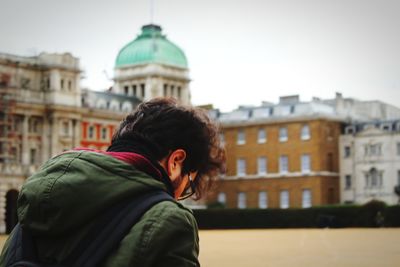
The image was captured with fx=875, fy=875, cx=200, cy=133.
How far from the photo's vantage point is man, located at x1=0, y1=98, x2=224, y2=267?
308 cm

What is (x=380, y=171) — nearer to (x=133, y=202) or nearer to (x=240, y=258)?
(x=240, y=258)

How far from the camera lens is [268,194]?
8725 cm

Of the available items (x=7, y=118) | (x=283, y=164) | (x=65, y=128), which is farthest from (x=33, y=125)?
(x=283, y=164)

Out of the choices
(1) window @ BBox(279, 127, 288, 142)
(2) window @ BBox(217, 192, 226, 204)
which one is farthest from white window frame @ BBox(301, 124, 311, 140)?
(2) window @ BBox(217, 192, 226, 204)

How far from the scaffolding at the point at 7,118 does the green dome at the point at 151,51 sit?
81.2 feet

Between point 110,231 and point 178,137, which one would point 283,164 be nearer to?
point 178,137

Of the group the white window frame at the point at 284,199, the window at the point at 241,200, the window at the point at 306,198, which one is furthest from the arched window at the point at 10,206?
the window at the point at 306,198

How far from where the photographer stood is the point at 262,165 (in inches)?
3445

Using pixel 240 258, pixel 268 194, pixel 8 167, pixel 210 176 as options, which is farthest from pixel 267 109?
pixel 210 176

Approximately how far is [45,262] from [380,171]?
264ft

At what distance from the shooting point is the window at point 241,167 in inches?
3482

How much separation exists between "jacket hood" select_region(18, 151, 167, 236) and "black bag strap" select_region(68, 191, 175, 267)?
1.6 inches

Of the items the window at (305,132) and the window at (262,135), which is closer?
the window at (305,132)

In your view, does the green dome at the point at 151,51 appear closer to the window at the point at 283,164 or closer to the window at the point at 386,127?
the window at the point at 283,164
